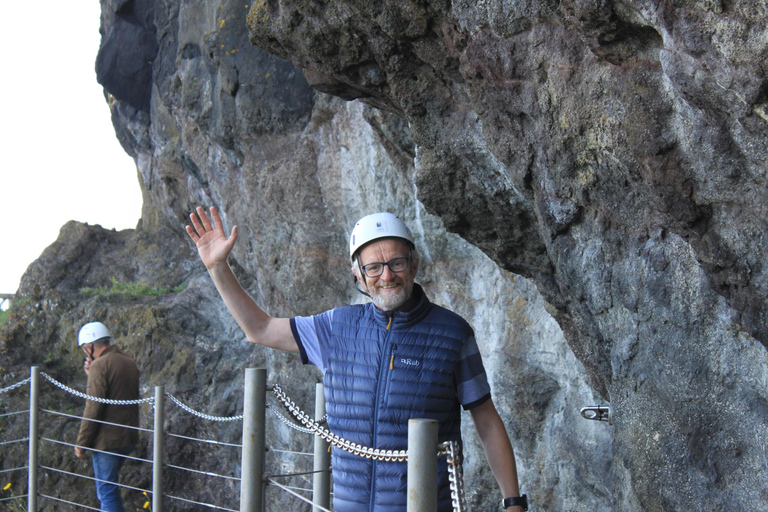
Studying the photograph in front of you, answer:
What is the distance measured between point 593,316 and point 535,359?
198cm

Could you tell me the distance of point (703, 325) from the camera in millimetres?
2689

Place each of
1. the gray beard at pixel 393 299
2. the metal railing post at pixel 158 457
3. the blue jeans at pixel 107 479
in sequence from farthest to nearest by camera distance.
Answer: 1. the blue jeans at pixel 107 479
2. the metal railing post at pixel 158 457
3. the gray beard at pixel 393 299

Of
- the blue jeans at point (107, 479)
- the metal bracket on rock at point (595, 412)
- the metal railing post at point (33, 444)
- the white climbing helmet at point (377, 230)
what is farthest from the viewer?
the metal railing post at point (33, 444)

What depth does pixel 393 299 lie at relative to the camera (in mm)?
2746

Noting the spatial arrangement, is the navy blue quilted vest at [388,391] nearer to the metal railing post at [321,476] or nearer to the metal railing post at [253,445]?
the metal railing post at [253,445]

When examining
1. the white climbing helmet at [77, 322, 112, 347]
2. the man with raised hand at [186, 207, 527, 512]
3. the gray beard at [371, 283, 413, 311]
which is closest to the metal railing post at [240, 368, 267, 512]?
the man with raised hand at [186, 207, 527, 512]

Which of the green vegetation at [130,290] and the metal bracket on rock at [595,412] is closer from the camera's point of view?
the metal bracket on rock at [595,412]

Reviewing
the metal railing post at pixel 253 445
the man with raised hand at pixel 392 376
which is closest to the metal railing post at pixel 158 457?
the metal railing post at pixel 253 445

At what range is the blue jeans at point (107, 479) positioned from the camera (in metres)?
6.20

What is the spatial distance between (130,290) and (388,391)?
9286mm

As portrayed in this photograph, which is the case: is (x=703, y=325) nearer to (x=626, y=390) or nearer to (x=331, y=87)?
(x=626, y=390)

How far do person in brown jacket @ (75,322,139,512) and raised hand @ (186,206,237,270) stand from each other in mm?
3590

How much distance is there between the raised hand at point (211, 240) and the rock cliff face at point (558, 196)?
1407 millimetres

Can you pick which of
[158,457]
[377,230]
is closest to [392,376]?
[377,230]
